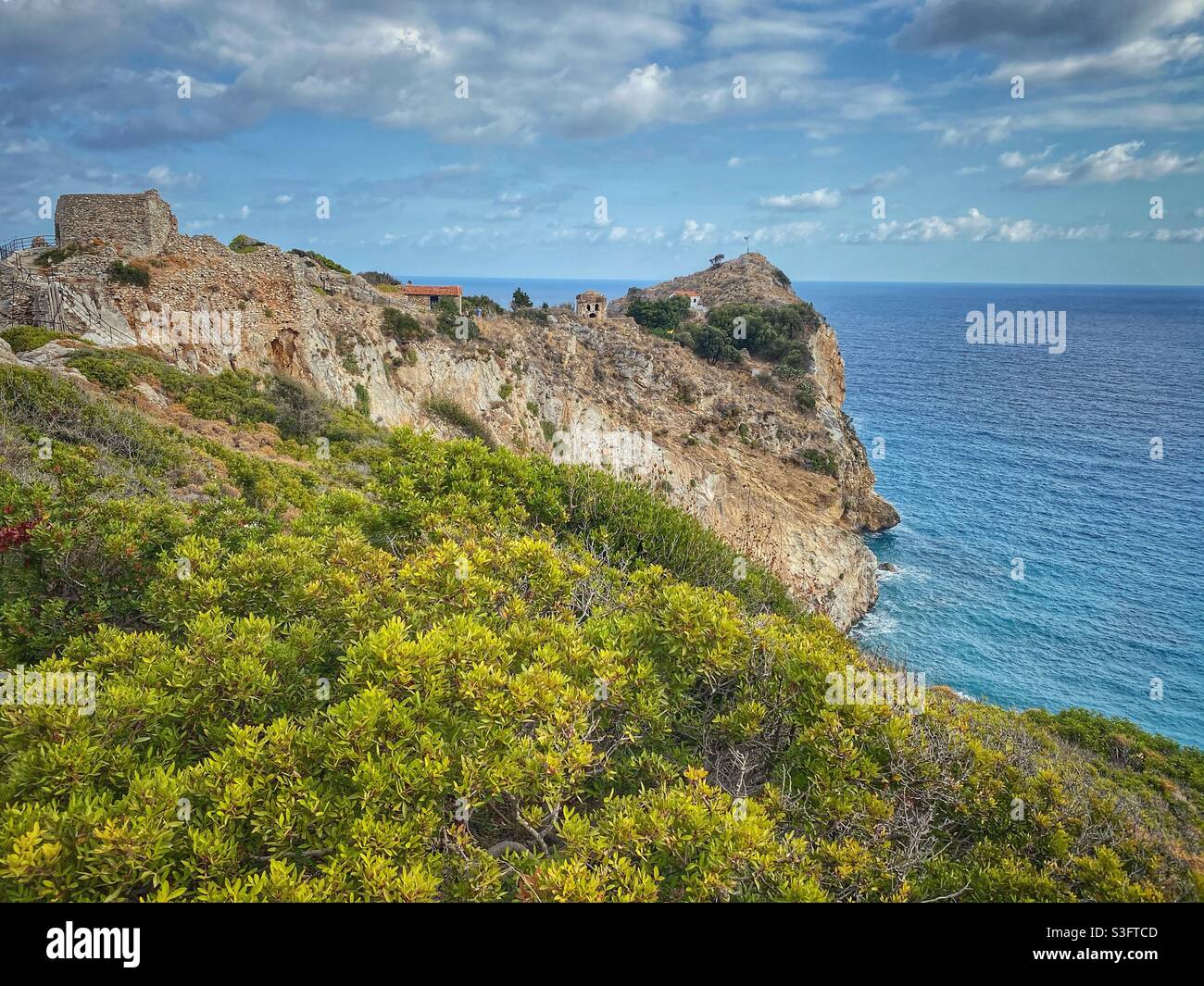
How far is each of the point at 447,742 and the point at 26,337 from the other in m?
22.8

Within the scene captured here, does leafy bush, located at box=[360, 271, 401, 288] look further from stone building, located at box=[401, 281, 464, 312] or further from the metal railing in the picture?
the metal railing

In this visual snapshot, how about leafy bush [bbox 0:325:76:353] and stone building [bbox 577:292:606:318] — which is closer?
leafy bush [bbox 0:325:76:353]

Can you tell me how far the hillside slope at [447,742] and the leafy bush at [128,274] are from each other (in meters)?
16.4

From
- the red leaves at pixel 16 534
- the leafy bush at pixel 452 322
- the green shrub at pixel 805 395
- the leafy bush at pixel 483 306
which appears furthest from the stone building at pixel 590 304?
the red leaves at pixel 16 534

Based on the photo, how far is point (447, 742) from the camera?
5.11 meters

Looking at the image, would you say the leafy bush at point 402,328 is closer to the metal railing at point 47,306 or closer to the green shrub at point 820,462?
the metal railing at point 47,306

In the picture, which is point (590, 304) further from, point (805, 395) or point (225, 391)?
point (225, 391)

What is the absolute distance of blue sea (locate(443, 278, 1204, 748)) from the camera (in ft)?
110

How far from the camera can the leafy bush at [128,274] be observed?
22.5m

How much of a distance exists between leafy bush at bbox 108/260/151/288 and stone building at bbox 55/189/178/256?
1.02 meters

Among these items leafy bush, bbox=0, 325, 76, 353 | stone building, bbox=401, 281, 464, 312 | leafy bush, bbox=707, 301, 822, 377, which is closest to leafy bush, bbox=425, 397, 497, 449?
stone building, bbox=401, 281, 464, 312

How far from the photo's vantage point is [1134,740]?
890 inches

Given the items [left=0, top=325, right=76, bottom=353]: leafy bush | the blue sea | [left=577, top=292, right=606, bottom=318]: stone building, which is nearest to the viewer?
[left=0, top=325, right=76, bottom=353]: leafy bush

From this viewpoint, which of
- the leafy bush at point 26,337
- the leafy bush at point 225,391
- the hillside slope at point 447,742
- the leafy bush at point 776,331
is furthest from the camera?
the leafy bush at point 776,331
